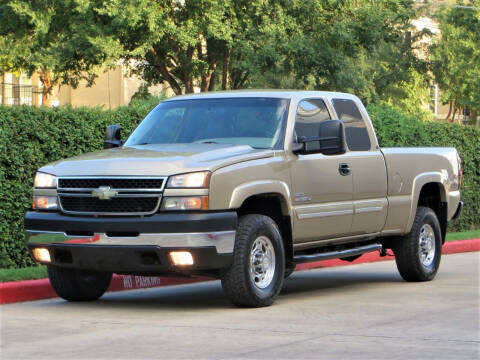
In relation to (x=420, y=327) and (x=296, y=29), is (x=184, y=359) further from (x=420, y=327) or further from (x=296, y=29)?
(x=296, y=29)

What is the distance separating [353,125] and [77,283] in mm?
→ 3492

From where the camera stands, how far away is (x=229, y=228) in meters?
9.23

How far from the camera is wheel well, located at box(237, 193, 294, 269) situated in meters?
9.92

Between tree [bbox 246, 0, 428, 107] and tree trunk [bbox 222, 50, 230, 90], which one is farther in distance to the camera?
tree trunk [bbox 222, 50, 230, 90]

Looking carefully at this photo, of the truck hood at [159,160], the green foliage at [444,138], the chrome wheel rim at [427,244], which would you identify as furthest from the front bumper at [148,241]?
the green foliage at [444,138]

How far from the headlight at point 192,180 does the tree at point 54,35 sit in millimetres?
20547

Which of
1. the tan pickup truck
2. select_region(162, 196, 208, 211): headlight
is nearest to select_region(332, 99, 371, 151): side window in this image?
the tan pickup truck

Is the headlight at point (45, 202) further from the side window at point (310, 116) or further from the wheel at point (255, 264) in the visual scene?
the side window at point (310, 116)

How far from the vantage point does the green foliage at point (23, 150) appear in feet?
41.5

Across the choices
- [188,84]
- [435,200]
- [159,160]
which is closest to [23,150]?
[159,160]

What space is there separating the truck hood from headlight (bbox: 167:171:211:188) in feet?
0.15

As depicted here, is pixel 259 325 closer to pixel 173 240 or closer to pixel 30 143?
pixel 173 240

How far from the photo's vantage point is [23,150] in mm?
Result: 12812

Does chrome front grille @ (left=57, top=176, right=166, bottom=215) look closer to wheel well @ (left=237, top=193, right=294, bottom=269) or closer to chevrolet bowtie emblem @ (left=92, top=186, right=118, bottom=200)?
chevrolet bowtie emblem @ (left=92, top=186, right=118, bottom=200)
